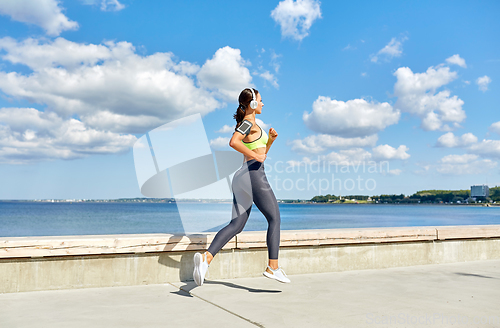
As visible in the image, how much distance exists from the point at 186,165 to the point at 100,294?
1918 millimetres

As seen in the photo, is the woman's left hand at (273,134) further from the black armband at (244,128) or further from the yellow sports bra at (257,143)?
the black armband at (244,128)

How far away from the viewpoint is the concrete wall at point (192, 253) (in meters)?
4.01

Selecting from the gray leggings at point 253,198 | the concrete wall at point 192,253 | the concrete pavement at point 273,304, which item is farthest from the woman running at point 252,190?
the concrete wall at point 192,253

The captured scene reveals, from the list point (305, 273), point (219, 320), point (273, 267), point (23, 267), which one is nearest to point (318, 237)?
point (305, 273)

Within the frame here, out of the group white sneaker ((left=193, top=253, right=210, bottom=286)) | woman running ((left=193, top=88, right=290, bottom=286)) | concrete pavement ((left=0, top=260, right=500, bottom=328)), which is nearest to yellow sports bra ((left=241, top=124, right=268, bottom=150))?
woman running ((left=193, top=88, right=290, bottom=286))

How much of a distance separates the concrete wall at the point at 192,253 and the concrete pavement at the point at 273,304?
16cm

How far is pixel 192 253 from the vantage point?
184 inches

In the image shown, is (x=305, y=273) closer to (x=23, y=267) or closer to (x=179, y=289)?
(x=179, y=289)

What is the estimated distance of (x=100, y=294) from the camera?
396 cm

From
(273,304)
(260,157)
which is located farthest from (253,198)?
(273,304)

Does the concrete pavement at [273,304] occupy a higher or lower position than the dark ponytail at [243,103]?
lower

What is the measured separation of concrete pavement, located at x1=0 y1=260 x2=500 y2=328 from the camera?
302cm

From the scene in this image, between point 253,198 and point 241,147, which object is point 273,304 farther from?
point 241,147

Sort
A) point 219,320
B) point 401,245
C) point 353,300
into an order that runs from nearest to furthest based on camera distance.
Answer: point 219,320
point 353,300
point 401,245
